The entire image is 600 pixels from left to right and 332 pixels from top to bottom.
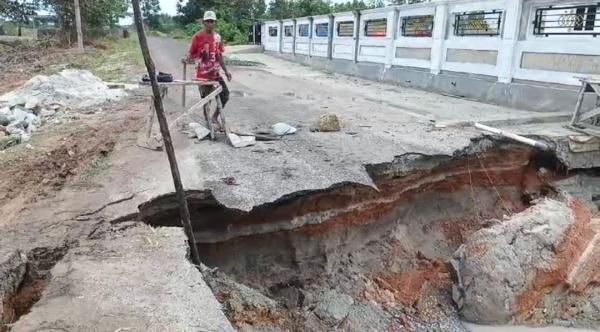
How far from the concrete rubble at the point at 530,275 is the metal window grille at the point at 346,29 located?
40.7ft

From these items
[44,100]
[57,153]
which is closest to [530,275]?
[57,153]

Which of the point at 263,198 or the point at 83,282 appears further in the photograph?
the point at 263,198

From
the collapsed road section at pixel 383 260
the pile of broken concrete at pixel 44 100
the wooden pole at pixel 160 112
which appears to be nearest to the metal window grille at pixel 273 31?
the pile of broken concrete at pixel 44 100

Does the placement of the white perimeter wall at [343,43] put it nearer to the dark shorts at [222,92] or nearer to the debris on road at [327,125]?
the debris on road at [327,125]

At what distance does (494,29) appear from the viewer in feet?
30.8

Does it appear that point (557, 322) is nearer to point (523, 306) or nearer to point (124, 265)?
point (523, 306)

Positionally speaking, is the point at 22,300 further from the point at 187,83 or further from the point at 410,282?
the point at 410,282

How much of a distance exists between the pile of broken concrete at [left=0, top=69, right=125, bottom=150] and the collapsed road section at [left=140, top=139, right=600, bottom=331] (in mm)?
4011

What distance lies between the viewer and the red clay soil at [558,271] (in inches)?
175

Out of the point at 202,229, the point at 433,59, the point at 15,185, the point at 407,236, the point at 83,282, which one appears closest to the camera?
the point at 83,282

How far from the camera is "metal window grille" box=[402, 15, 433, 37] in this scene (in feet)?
38.1

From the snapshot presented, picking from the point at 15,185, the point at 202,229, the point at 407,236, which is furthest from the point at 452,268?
the point at 15,185

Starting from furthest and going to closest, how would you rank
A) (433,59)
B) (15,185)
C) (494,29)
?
(433,59), (494,29), (15,185)

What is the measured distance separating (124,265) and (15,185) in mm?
2684
